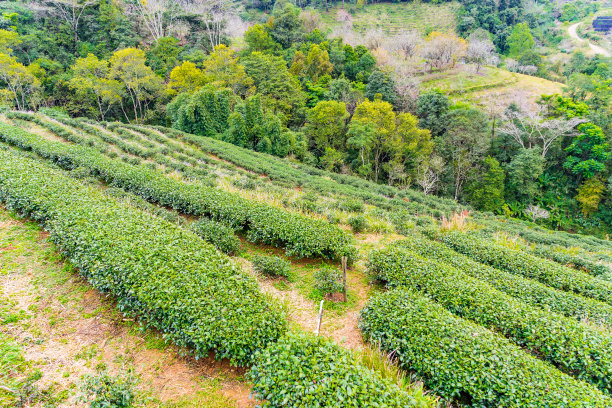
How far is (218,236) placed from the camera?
8484 mm

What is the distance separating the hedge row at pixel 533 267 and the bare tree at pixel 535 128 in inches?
1000

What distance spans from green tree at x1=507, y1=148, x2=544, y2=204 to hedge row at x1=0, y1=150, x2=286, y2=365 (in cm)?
3152

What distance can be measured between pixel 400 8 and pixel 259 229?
8057cm

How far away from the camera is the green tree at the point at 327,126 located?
1257 inches

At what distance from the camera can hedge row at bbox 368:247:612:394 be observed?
17.3 feet

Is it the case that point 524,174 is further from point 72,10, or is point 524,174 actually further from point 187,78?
point 72,10

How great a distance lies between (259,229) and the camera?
917cm

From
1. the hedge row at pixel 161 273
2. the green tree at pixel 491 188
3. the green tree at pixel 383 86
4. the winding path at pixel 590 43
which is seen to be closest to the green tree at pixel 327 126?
the green tree at pixel 383 86

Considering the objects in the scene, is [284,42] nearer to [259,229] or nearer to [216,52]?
[216,52]

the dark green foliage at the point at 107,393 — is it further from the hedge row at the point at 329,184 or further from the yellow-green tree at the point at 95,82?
the yellow-green tree at the point at 95,82

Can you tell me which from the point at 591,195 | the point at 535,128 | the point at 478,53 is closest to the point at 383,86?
the point at 535,128

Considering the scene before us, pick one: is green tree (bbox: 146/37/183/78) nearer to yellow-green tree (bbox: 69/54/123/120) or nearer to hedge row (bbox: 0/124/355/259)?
yellow-green tree (bbox: 69/54/123/120)

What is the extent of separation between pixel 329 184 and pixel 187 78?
24115 mm

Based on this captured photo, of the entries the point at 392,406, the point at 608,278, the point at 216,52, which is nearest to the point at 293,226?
the point at 392,406
